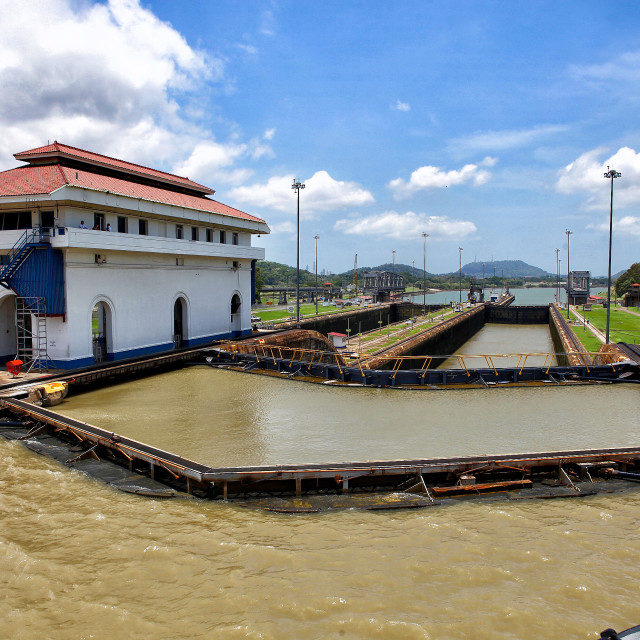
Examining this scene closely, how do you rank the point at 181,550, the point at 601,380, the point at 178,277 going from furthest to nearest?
the point at 178,277 → the point at 601,380 → the point at 181,550

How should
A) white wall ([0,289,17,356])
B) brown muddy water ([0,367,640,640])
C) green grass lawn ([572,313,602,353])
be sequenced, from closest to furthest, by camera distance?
brown muddy water ([0,367,640,640]) < white wall ([0,289,17,356]) < green grass lawn ([572,313,602,353])

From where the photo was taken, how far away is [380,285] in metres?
86.3

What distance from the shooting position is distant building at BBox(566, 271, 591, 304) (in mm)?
70312

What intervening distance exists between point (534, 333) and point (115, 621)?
206 feet

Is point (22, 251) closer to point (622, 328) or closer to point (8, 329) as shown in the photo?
point (8, 329)

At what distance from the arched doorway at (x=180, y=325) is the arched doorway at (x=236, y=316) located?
3.50 m

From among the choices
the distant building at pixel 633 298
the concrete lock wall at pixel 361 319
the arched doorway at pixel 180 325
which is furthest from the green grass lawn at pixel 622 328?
the arched doorway at pixel 180 325

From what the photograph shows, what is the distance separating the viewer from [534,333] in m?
62.3

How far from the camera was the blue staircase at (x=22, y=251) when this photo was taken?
18.0 m

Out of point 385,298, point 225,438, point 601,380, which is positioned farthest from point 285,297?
point 225,438

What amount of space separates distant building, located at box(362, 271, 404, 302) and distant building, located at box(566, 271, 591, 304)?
89.0ft

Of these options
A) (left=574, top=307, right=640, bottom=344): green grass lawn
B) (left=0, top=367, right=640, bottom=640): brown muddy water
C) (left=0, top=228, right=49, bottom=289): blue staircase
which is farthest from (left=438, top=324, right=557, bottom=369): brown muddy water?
(left=0, top=228, right=49, bottom=289): blue staircase

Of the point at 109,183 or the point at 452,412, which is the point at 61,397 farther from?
the point at 452,412

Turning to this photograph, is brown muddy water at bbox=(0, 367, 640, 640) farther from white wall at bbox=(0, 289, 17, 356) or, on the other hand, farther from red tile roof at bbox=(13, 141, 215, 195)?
red tile roof at bbox=(13, 141, 215, 195)
